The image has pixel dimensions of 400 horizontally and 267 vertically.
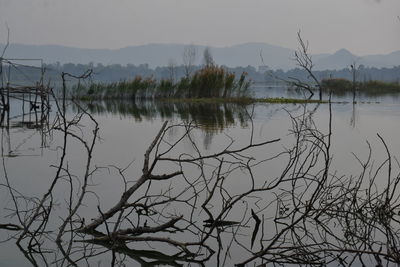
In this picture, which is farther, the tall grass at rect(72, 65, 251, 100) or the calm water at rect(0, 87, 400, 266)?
the tall grass at rect(72, 65, 251, 100)

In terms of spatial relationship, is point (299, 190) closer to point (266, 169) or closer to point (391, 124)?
point (266, 169)

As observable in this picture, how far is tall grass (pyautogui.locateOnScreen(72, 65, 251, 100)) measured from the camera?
25297 mm

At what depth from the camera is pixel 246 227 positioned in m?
4.68

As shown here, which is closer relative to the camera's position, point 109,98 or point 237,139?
point 237,139

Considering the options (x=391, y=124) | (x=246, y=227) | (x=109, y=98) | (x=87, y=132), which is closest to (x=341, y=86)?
(x=109, y=98)

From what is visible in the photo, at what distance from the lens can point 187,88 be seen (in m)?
26.6

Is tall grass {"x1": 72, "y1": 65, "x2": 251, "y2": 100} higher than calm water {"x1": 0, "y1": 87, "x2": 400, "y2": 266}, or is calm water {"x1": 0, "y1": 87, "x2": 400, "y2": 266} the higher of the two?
tall grass {"x1": 72, "y1": 65, "x2": 251, "y2": 100}

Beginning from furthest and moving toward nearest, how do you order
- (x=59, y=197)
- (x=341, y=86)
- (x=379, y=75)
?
1. (x=379, y=75)
2. (x=341, y=86)
3. (x=59, y=197)

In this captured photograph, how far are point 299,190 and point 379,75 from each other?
108534 millimetres

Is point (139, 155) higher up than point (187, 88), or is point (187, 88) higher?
point (187, 88)

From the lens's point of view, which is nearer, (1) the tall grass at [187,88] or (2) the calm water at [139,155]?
(2) the calm water at [139,155]

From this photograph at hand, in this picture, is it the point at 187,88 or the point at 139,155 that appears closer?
the point at 139,155

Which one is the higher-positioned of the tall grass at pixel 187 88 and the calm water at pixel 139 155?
the tall grass at pixel 187 88

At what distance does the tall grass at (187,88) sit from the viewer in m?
25.3
